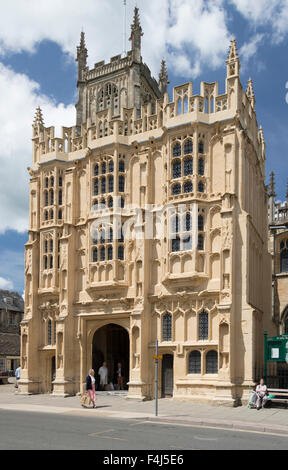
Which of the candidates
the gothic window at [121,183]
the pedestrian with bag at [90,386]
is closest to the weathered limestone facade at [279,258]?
the gothic window at [121,183]

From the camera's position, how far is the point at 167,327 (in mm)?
30281

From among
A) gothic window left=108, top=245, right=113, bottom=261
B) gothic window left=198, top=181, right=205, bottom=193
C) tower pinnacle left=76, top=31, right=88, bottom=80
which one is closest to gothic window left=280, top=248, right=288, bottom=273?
gothic window left=198, top=181, right=205, bottom=193

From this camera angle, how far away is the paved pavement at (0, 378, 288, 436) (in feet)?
65.0

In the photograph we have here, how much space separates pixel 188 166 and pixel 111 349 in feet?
45.0

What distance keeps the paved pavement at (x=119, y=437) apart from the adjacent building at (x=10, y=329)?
1516 inches

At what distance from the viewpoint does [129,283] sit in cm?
3156

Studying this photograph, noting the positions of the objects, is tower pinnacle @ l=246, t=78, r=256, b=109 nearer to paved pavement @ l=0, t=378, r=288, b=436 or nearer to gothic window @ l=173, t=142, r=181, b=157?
gothic window @ l=173, t=142, r=181, b=157

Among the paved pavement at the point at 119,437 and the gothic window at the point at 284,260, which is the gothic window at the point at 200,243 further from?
the gothic window at the point at 284,260

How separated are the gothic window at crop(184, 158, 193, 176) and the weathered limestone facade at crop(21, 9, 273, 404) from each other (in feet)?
0.27

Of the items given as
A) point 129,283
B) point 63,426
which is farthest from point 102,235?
point 63,426

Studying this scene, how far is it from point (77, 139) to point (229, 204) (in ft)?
39.0

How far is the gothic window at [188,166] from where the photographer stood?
3069 centimetres

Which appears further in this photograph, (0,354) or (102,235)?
(0,354)

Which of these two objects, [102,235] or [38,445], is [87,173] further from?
[38,445]
